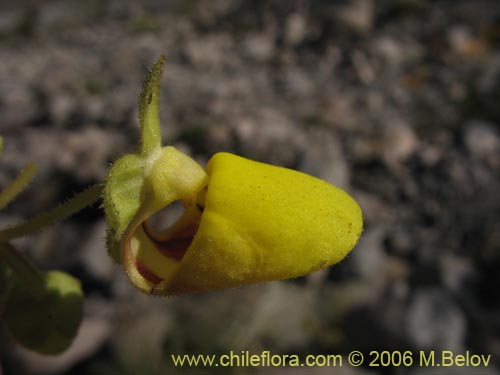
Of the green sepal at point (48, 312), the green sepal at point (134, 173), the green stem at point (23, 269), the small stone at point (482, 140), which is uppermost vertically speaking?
the green sepal at point (134, 173)

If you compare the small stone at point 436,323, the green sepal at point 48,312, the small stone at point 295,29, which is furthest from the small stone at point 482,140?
the green sepal at point 48,312

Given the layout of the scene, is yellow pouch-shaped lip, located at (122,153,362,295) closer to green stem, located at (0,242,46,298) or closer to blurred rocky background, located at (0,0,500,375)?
green stem, located at (0,242,46,298)

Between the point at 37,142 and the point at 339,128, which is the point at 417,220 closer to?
the point at 339,128

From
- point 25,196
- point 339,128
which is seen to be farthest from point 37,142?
point 339,128

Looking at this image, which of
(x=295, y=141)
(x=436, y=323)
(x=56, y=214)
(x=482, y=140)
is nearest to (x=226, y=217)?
(x=56, y=214)

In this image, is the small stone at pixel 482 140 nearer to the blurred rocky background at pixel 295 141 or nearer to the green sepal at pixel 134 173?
the blurred rocky background at pixel 295 141

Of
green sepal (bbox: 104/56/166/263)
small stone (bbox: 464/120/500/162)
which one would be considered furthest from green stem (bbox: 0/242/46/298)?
small stone (bbox: 464/120/500/162)

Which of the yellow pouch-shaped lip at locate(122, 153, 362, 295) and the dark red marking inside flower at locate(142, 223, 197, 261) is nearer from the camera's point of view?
the yellow pouch-shaped lip at locate(122, 153, 362, 295)
